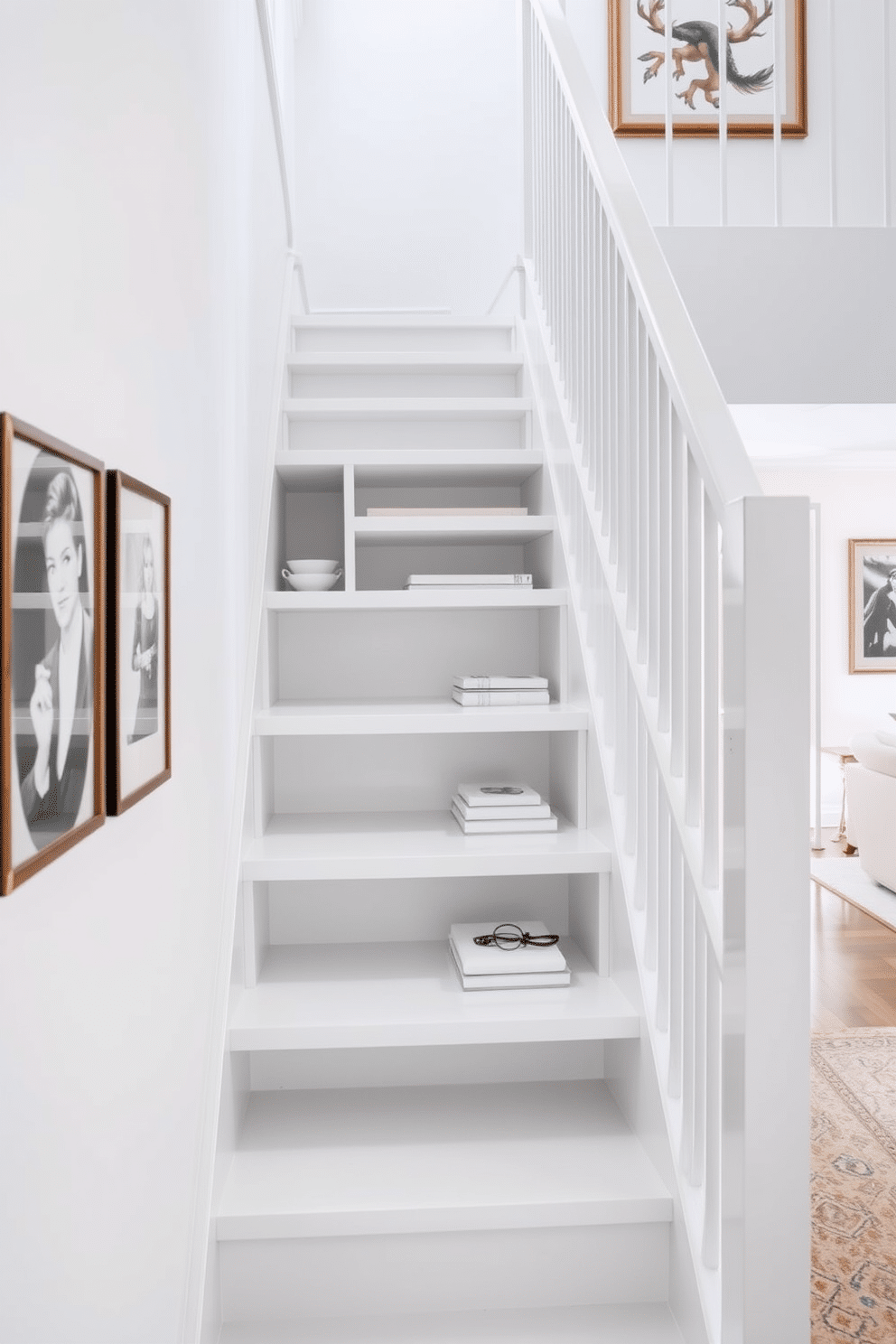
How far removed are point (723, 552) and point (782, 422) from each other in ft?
10.8

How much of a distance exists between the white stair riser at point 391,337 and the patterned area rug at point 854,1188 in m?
2.30

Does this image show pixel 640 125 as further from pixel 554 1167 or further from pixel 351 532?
pixel 554 1167

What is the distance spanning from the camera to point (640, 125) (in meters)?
4.19

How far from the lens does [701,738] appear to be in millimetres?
1219

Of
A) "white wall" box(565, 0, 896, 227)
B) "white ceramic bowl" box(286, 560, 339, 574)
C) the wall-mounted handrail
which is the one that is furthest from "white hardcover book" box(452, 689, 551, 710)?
"white wall" box(565, 0, 896, 227)

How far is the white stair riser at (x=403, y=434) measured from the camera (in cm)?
270

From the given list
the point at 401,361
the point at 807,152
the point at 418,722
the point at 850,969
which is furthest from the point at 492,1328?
the point at 807,152

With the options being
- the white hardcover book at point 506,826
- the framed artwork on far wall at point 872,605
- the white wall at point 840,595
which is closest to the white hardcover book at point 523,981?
the white hardcover book at point 506,826

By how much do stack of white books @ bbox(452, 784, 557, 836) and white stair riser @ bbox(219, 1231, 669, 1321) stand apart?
2.26ft

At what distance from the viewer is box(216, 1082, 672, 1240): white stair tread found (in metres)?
1.37

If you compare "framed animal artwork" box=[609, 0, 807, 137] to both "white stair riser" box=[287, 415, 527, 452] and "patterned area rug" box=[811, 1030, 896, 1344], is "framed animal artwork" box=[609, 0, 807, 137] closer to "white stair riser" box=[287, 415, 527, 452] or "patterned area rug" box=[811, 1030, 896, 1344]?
"white stair riser" box=[287, 415, 527, 452]

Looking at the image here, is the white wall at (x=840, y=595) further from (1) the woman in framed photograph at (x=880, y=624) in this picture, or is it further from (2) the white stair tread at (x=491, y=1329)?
(2) the white stair tread at (x=491, y=1329)

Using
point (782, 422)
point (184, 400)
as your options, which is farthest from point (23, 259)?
point (782, 422)

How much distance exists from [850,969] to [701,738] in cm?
260
